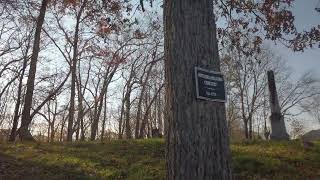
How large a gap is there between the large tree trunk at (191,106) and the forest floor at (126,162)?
5.63 m

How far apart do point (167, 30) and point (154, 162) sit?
299 inches

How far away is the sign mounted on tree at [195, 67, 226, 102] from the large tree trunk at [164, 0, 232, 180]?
0.19 ft

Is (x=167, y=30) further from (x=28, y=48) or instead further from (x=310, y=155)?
(x=28, y=48)

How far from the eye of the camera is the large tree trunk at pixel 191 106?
13.7 ft

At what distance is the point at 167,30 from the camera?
185 inches

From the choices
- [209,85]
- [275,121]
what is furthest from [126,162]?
[275,121]

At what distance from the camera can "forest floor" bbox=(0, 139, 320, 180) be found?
33.7 ft

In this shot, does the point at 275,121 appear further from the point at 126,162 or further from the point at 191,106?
the point at 191,106

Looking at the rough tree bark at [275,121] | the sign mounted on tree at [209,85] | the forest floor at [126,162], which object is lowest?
the forest floor at [126,162]

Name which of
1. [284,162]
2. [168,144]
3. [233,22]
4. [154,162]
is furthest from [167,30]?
[284,162]

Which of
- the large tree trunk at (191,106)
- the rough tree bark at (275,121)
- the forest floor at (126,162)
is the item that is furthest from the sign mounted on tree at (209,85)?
the rough tree bark at (275,121)

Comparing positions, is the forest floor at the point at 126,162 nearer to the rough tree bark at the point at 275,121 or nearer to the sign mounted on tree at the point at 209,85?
the rough tree bark at the point at 275,121

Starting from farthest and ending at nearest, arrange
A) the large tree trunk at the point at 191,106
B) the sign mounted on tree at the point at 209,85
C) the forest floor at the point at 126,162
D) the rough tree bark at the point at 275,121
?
the rough tree bark at the point at 275,121, the forest floor at the point at 126,162, the sign mounted on tree at the point at 209,85, the large tree trunk at the point at 191,106

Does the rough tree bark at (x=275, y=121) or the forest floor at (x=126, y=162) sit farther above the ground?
the rough tree bark at (x=275, y=121)
